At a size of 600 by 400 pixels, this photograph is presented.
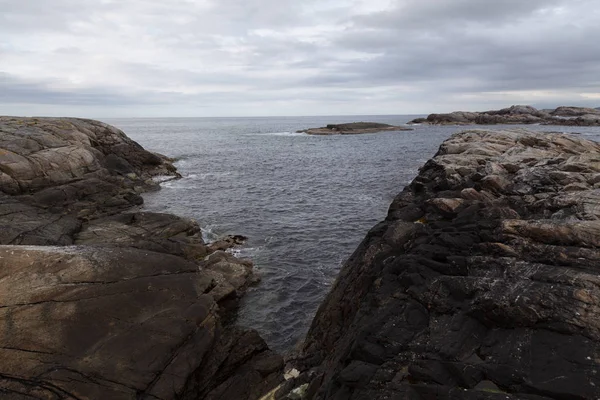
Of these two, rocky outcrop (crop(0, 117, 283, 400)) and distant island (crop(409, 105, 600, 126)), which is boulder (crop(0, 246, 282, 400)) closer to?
rocky outcrop (crop(0, 117, 283, 400))

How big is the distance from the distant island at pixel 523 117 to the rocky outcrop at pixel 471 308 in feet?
468

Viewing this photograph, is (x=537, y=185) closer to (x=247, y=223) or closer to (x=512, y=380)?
(x=512, y=380)

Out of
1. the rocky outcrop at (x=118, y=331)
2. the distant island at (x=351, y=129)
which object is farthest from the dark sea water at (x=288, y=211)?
the distant island at (x=351, y=129)

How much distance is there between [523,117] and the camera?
15100cm

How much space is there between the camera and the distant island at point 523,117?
134900 mm

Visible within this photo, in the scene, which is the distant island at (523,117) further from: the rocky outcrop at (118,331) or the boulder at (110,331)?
the boulder at (110,331)

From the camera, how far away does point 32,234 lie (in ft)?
66.8

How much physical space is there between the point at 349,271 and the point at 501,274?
644cm

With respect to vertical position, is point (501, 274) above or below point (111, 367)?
above

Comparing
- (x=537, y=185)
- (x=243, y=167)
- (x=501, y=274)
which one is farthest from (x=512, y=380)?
(x=243, y=167)

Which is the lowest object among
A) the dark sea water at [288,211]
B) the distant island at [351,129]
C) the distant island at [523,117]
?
the dark sea water at [288,211]

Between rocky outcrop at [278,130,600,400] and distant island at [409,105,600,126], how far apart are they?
14264 centimetres

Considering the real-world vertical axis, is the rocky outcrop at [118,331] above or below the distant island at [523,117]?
below

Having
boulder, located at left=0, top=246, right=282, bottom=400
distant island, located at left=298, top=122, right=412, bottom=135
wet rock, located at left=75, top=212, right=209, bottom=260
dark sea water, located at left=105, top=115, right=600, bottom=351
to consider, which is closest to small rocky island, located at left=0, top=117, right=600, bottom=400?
boulder, located at left=0, top=246, right=282, bottom=400
